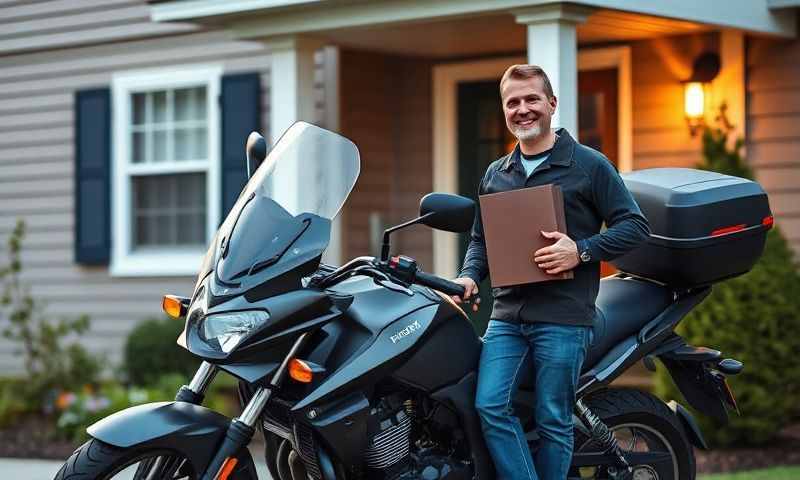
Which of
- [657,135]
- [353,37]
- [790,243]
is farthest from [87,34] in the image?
[790,243]

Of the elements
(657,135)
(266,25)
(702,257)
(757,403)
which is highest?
(266,25)

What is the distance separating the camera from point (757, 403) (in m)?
7.81

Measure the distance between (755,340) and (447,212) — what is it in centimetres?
431

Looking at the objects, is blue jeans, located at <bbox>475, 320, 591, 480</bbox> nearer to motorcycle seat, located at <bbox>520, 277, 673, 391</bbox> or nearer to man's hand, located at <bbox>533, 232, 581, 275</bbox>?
motorcycle seat, located at <bbox>520, 277, 673, 391</bbox>

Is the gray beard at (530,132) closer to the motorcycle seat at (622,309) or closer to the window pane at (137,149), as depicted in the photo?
the motorcycle seat at (622,309)

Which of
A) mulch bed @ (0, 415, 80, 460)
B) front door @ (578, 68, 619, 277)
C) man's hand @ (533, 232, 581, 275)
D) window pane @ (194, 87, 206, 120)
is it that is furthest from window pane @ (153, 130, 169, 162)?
man's hand @ (533, 232, 581, 275)

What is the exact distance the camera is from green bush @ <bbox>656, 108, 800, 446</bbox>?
25.7 feet

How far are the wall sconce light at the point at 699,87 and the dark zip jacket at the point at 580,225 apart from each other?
4.55 meters

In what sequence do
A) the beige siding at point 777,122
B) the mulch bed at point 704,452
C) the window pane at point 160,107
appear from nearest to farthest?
1. the mulch bed at point 704,452
2. the beige siding at point 777,122
3. the window pane at point 160,107

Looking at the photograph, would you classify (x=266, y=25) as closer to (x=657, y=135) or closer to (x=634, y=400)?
(x=657, y=135)

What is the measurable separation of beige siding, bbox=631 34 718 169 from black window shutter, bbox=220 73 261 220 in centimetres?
318

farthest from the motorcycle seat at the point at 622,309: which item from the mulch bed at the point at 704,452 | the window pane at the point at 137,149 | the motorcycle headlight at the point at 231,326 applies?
the window pane at the point at 137,149

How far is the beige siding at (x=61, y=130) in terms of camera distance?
442 inches

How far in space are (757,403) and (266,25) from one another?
406 centimetres
